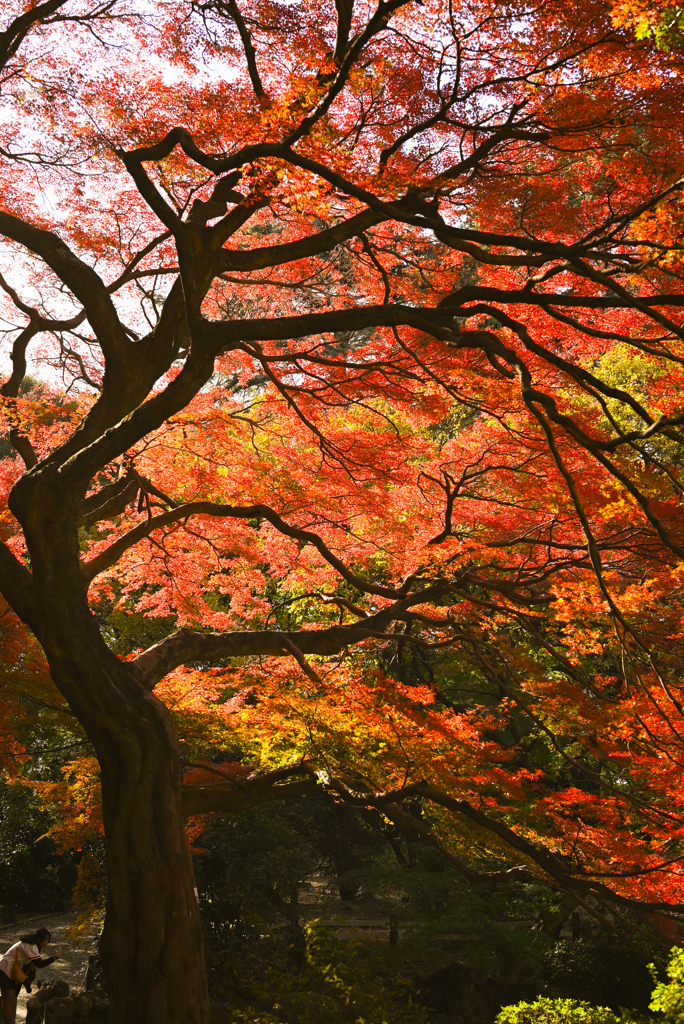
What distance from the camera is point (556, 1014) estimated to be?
593cm

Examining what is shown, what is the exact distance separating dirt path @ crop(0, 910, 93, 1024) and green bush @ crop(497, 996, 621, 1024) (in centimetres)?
566

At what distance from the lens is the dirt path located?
9.52 meters

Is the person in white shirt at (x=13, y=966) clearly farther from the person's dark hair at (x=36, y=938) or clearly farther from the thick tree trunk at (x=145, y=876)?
the thick tree trunk at (x=145, y=876)

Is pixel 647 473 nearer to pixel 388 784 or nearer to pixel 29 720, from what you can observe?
pixel 388 784

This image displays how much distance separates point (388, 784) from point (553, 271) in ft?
17.5

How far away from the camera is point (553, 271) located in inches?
128

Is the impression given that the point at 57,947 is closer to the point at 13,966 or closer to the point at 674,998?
the point at 13,966

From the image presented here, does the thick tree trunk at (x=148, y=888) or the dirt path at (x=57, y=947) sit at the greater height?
the thick tree trunk at (x=148, y=888)

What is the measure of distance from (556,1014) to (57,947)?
876cm

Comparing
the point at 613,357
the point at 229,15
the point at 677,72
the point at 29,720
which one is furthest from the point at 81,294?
the point at 613,357

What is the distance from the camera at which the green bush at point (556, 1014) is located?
578 cm

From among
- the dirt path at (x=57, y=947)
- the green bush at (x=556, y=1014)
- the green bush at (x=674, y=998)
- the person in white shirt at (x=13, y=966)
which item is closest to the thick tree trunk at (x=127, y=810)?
the person in white shirt at (x=13, y=966)

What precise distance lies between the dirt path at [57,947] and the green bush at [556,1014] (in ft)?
18.6

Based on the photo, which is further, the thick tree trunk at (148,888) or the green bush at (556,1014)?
the green bush at (556,1014)
